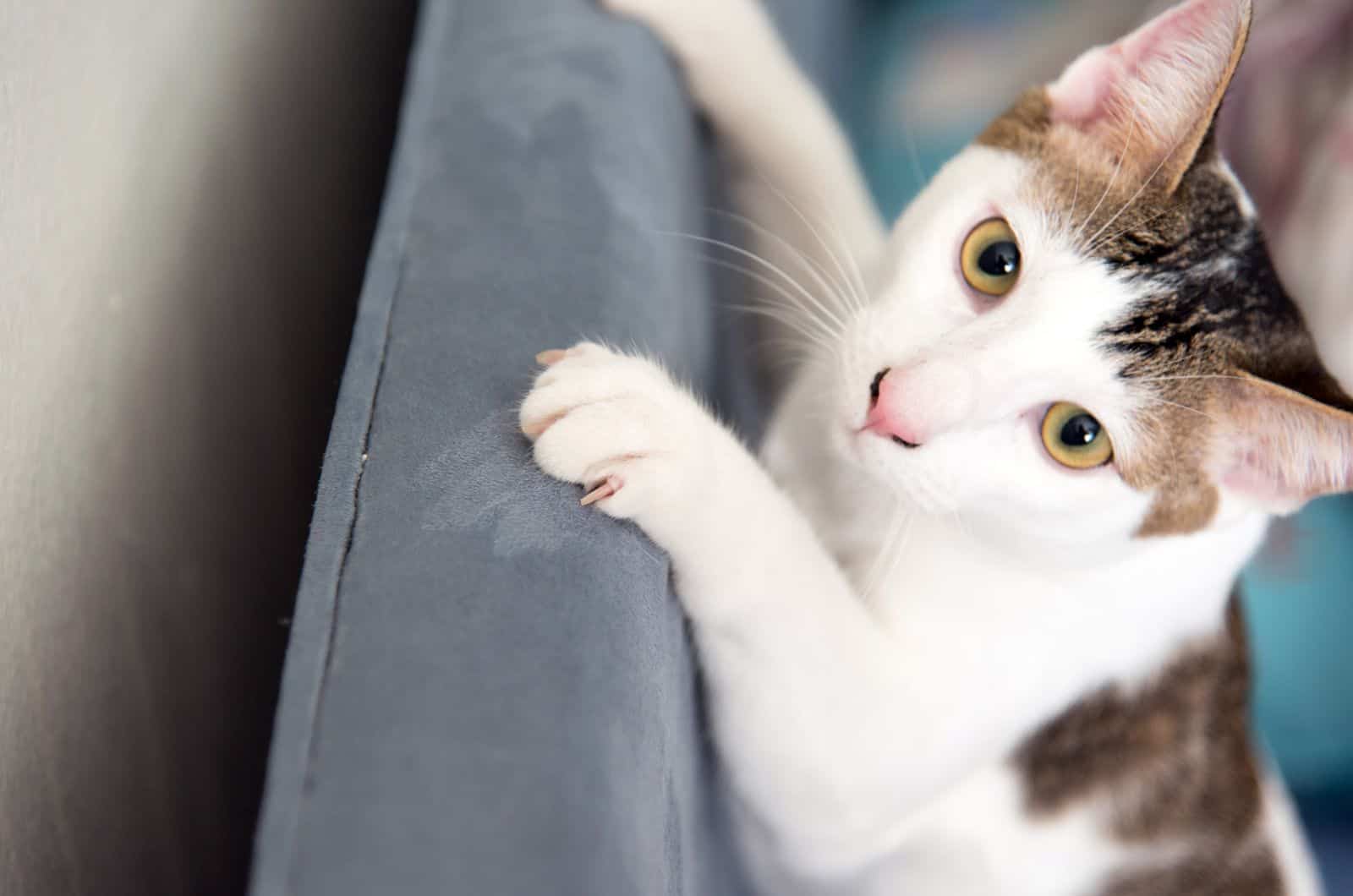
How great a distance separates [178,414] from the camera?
995 mm

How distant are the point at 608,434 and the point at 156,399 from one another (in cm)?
47

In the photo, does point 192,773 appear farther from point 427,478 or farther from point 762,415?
point 762,415

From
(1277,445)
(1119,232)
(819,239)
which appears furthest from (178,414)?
(1277,445)

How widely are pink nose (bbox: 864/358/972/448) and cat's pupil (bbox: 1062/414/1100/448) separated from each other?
11 cm

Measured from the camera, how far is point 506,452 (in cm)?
77

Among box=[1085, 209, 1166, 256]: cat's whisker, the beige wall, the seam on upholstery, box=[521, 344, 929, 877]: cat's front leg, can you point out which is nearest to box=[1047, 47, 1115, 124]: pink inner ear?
box=[1085, 209, 1166, 256]: cat's whisker

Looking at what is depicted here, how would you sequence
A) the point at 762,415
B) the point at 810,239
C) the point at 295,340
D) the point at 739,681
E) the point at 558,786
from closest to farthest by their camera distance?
the point at 558,786, the point at 739,681, the point at 295,340, the point at 810,239, the point at 762,415

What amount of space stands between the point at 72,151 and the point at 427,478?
0.38 m

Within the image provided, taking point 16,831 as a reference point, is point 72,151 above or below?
above

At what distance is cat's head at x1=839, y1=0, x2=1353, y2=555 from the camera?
3.06ft

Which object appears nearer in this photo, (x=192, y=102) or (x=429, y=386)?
(x=429, y=386)

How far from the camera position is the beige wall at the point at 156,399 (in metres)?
0.76

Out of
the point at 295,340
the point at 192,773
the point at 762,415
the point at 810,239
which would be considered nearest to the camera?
the point at 192,773

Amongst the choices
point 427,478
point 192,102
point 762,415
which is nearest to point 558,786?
point 427,478
